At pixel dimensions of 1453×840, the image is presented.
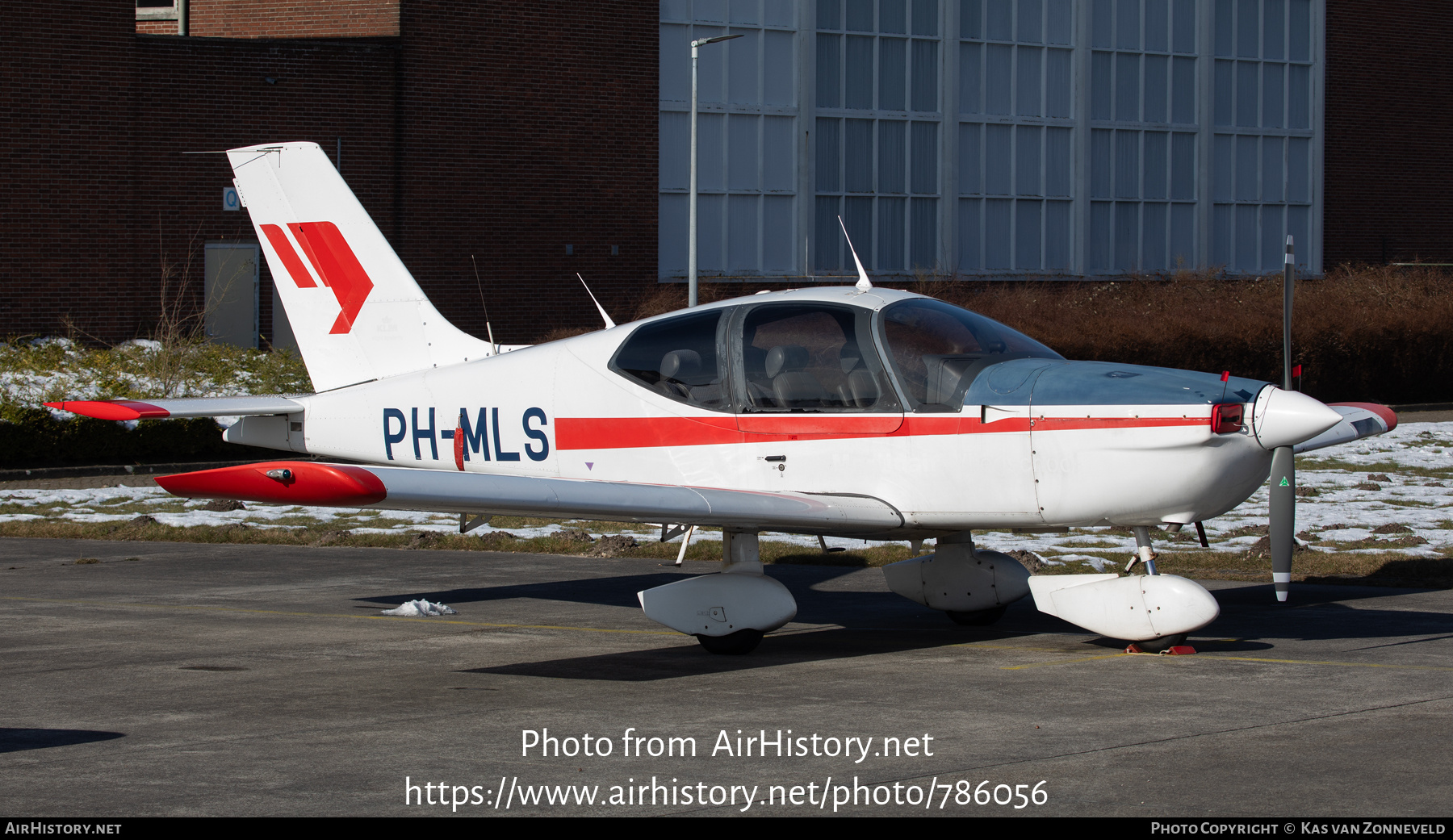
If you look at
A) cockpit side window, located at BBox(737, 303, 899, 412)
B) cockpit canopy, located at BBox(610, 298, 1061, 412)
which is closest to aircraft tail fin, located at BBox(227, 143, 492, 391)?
cockpit canopy, located at BBox(610, 298, 1061, 412)

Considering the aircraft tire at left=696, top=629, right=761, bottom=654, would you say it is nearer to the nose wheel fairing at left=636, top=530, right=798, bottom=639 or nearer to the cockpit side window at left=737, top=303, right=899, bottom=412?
the nose wheel fairing at left=636, top=530, right=798, bottom=639

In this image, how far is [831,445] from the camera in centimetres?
893

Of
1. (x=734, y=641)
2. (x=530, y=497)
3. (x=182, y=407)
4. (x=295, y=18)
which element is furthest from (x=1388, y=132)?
(x=530, y=497)

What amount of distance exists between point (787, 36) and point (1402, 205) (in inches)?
793

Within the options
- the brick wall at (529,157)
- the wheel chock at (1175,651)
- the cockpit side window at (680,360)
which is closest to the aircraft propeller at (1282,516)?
the wheel chock at (1175,651)

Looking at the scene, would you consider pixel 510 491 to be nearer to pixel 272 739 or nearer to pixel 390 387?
pixel 272 739

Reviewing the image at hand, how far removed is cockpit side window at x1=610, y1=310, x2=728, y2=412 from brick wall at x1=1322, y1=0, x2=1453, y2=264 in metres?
38.0

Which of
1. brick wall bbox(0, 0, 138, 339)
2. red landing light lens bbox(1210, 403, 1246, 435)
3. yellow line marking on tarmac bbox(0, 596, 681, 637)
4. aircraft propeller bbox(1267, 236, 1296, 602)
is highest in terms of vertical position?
brick wall bbox(0, 0, 138, 339)

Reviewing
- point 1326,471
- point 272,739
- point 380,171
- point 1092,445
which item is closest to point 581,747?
point 272,739

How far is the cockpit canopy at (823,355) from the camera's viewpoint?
28.7 ft

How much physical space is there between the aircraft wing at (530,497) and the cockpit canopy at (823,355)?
0.60 meters

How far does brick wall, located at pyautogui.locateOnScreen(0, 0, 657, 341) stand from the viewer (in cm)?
2956

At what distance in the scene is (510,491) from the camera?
26.0 feet

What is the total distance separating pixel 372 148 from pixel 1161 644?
26.6 m
